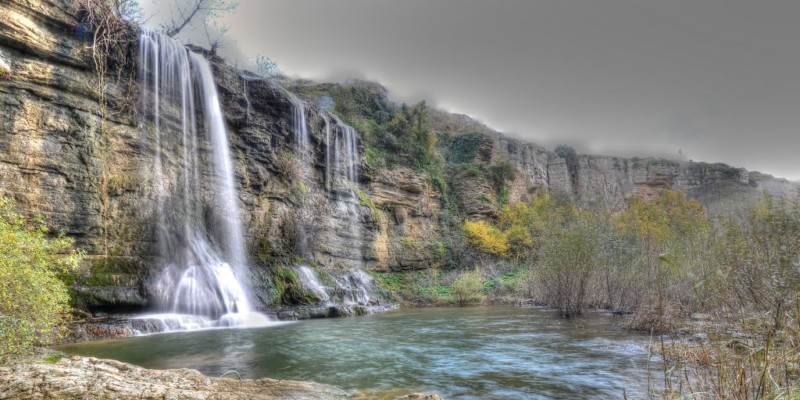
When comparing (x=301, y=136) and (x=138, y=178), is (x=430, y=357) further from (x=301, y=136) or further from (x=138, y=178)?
(x=301, y=136)

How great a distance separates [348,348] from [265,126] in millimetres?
17696

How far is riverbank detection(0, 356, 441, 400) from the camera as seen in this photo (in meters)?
4.00

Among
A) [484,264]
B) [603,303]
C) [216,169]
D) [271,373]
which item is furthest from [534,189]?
[271,373]

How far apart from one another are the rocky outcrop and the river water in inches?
44.5

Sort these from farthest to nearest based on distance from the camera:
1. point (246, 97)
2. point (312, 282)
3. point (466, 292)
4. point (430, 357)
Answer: point (466, 292), point (246, 97), point (312, 282), point (430, 357)

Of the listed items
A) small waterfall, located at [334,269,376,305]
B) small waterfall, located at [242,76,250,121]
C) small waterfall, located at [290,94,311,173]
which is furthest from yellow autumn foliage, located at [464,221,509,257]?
small waterfall, located at [242,76,250,121]

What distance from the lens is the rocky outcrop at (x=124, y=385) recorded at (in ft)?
13.1

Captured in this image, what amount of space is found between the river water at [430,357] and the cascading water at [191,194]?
10.3 feet

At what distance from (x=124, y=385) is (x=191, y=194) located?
56.2 feet

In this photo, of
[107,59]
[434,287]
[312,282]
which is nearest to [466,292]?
[434,287]

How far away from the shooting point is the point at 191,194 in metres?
20.1

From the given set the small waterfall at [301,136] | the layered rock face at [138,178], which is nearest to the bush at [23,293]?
the layered rock face at [138,178]

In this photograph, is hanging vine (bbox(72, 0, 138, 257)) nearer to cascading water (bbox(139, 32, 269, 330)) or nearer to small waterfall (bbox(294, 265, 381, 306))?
cascading water (bbox(139, 32, 269, 330))

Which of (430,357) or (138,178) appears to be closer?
(430,357)
